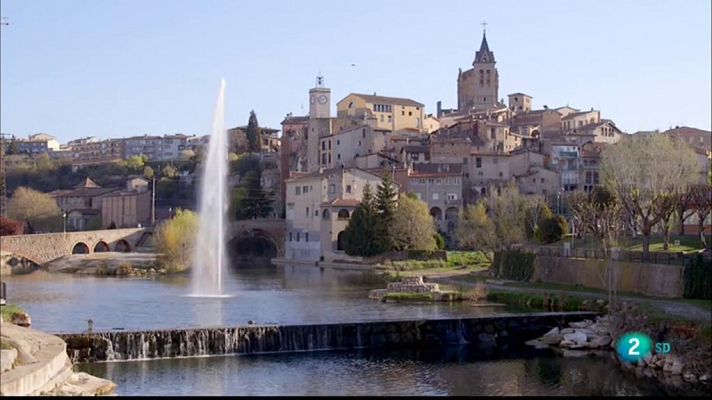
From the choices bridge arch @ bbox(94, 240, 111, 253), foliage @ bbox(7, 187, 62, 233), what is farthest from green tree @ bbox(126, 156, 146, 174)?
bridge arch @ bbox(94, 240, 111, 253)

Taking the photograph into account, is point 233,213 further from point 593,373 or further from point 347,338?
point 593,373

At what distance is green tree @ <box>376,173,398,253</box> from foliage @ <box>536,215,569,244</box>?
15.7 m

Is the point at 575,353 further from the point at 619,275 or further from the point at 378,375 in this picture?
the point at 619,275

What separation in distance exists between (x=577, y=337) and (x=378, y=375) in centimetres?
855

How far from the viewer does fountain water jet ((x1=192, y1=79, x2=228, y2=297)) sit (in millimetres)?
45188

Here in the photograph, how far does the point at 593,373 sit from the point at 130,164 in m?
112

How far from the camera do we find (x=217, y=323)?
114 feet

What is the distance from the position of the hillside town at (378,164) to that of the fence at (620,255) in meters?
16.1

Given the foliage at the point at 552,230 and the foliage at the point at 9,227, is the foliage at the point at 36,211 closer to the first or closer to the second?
the foliage at the point at 9,227

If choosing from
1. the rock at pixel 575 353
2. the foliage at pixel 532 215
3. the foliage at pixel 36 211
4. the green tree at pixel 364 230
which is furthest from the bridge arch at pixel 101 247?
the rock at pixel 575 353

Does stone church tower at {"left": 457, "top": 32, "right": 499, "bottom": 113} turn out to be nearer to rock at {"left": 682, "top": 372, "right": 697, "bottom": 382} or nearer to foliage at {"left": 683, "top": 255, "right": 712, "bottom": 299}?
foliage at {"left": 683, "top": 255, "right": 712, "bottom": 299}

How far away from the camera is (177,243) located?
223 ft

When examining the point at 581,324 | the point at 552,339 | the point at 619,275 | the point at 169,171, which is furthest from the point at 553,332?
the point at 169,171

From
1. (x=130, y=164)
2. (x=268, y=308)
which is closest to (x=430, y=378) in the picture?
(x=268, y=308)
